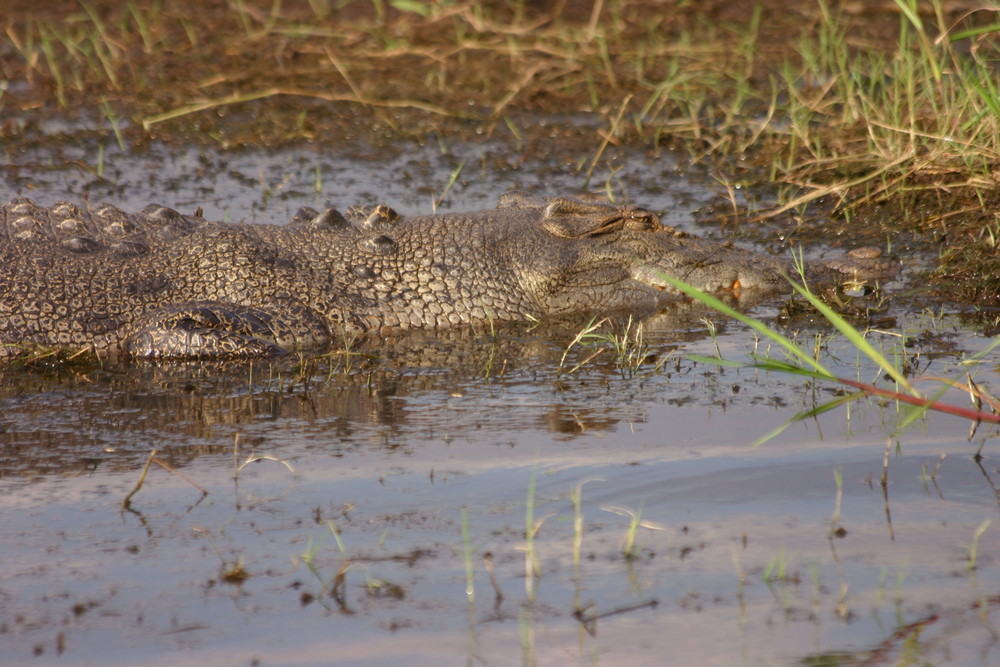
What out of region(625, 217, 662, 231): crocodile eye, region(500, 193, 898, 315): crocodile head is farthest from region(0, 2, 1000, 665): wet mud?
region(625, 217, 662, 231): crocodile eye

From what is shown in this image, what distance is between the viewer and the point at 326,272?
663 cm

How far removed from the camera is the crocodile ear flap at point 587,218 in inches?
272

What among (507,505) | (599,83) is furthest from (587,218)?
(599,83)

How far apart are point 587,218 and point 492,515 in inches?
130

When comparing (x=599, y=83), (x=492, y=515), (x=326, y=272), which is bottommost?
(x=492, y=515)

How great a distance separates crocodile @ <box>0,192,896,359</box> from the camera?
20.6 feet

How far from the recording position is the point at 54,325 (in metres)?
6.28

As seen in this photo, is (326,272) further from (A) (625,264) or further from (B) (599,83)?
(B) (599,83)

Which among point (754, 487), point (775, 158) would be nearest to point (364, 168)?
point (775, 158)

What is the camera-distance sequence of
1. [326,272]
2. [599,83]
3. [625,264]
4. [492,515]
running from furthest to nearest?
[599,83] < [625,264] < [326,272] < [492,515]

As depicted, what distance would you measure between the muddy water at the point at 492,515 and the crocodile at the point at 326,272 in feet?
1.37

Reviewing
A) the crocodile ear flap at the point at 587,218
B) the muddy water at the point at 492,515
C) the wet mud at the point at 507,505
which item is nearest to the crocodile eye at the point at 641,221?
the crocodile ear flap at the point at 587,218

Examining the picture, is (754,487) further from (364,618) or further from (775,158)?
(775,158)

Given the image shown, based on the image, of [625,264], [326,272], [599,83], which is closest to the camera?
[326,272]
